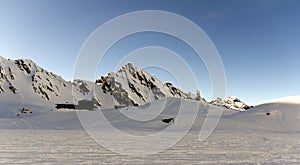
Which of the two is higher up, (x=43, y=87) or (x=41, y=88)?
(x=43, y=87)

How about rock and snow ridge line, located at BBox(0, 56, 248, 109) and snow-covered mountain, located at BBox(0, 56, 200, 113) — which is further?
rock and snow ridge line, located at BBox(0, 56, 248, 109)

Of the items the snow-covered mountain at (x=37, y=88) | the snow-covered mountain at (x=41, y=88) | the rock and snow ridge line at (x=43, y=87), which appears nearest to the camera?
the snow-covered mountain at (x=37, y=88)

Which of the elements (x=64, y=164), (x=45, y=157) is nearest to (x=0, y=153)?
(x=45, y=157)

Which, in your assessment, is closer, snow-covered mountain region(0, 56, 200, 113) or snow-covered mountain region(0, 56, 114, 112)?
snow-covered mountain region(0, 56, 114, 112)

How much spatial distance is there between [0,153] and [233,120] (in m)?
23.6

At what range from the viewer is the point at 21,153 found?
35.6 feet

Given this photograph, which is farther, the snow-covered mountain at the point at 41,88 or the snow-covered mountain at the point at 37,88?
the snow-covered mountain at the point at 41,88

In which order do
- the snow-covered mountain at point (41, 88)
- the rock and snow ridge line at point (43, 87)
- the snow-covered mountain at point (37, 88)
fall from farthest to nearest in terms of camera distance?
the rock and snow ridge line at point (43, 87) < the snow-covered mountain at point (41, 88) < the snow-covered mountain at point (37, 88)

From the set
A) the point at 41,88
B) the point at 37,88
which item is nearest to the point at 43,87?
the point at 41,88

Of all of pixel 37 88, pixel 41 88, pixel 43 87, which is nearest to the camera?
pixel 37 88

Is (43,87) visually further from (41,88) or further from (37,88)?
(37,88)

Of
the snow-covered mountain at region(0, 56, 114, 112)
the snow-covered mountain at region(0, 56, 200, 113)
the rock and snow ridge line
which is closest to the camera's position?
the snow-covered mountain at region(0, 56, 114, 112)

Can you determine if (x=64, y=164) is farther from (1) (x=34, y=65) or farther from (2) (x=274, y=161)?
(1) (x=34, y=65)

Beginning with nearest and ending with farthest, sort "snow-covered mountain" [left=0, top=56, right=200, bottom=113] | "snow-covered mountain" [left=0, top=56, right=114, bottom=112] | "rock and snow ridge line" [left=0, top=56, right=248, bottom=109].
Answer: "snow-covered mountain" [left=0, top=56, right=114, bottom=112] → "snow-covered mountain" [left=0, top=56, right=200, bottom=113] → "rock and snow ridge line" [left=0, top=56, right=248, bottom=109]
